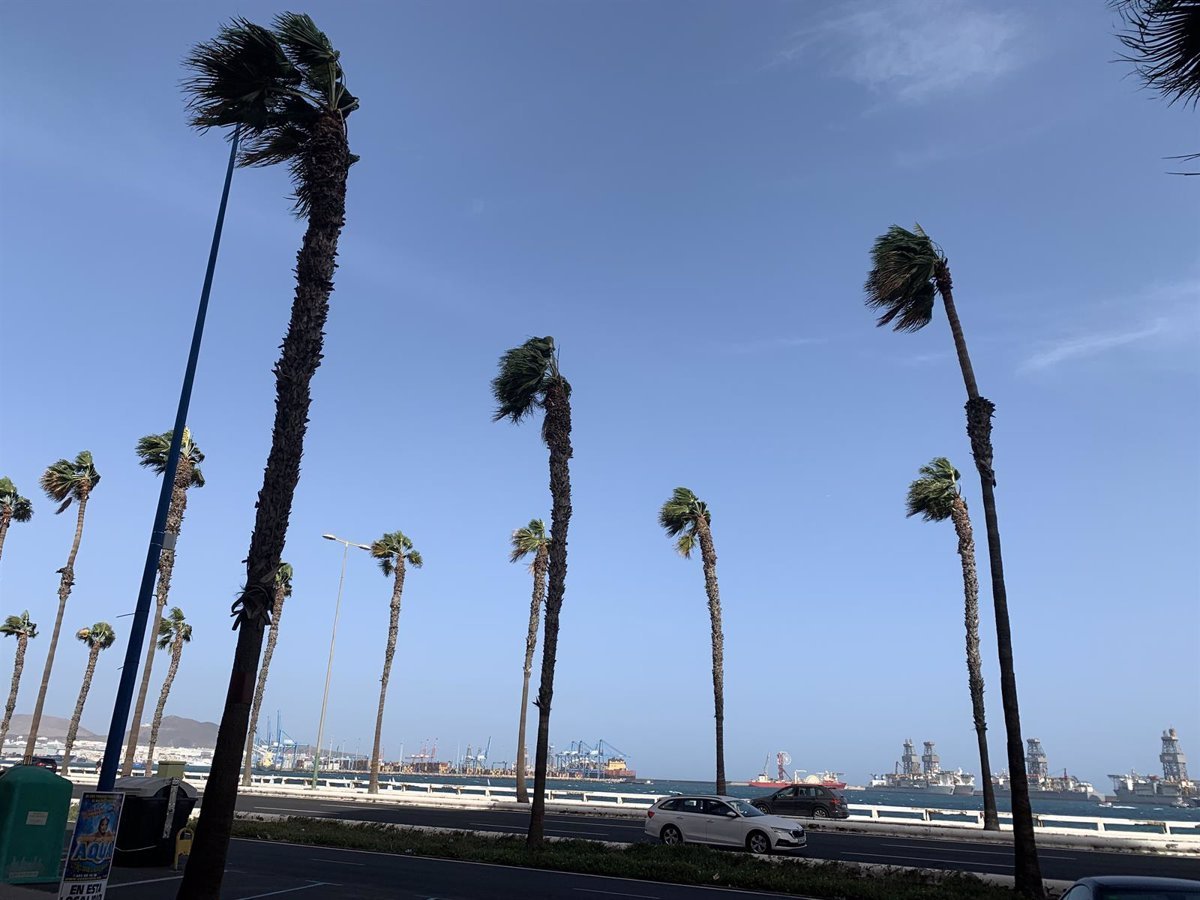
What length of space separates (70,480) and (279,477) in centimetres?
4214

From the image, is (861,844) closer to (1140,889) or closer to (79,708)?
(1140,889)

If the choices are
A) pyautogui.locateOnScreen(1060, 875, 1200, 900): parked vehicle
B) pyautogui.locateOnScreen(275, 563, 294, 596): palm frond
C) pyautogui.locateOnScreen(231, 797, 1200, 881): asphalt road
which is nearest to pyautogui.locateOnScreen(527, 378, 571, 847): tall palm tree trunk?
pyautogui.locateOnScreen(231, 797, 1200, 881): asphalt road

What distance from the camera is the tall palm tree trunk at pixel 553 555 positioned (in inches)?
896

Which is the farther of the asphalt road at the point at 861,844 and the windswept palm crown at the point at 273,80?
the asphalt road at the point at 861,844

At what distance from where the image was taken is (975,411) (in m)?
19.5

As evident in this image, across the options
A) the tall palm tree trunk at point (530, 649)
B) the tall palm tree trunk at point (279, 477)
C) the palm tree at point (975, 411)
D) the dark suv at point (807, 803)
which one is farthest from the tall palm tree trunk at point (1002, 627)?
the tall palm tree trunk at point (530, 649)

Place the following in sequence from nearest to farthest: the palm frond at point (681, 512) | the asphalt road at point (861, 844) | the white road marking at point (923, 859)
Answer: the asphalt road at point (861, 844)
the white road marking at point (923, 859)
the palm frond at point (681, 512)

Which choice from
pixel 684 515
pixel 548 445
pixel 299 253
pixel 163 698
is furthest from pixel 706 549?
pixel 163 698

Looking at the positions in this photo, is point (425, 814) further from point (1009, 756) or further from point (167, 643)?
point (167, 643)

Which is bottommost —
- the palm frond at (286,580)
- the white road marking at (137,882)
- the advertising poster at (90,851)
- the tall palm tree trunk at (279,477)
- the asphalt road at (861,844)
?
the asphalt road at (861,844)

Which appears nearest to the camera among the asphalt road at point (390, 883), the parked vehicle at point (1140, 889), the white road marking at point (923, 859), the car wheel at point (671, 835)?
the parked vehicle at point (1140, 889)

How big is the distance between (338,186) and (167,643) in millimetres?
73323

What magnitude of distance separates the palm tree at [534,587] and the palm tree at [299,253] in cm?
2992

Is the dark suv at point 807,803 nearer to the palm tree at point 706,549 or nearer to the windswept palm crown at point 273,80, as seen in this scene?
the palm tree at point 706,549
